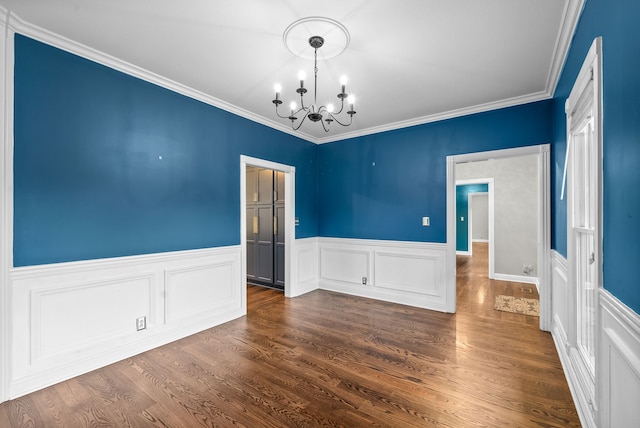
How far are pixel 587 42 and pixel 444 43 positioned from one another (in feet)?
3.13

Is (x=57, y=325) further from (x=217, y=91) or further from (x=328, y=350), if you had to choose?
(x=217, y=91)

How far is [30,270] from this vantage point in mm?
2219

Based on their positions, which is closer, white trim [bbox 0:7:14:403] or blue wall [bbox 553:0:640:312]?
blue wall [bbox 553:0:640:312]

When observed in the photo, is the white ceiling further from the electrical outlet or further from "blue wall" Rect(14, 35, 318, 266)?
the electrical outlet

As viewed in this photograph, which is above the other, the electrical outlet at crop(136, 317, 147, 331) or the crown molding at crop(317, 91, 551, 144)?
the crown molding at crop(317, 91, 551, 144)

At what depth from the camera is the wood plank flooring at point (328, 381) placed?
1.94 m

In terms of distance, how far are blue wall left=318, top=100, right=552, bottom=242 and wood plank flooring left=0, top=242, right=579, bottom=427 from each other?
59.5 inches

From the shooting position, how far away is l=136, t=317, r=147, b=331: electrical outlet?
284cm

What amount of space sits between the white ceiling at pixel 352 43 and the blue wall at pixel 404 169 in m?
0.34

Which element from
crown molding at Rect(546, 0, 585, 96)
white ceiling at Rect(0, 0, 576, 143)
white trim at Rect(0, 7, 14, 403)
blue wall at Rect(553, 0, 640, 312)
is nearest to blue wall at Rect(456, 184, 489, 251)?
white ceiling at Rect(0, 0, 576, 143)

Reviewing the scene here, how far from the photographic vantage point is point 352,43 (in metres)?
2.43

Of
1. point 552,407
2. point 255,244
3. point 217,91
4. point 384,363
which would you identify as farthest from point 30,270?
point 552,407

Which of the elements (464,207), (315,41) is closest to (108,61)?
(315,41)

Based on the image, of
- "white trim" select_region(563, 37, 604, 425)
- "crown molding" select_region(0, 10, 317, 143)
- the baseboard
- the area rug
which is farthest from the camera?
the baseboard
